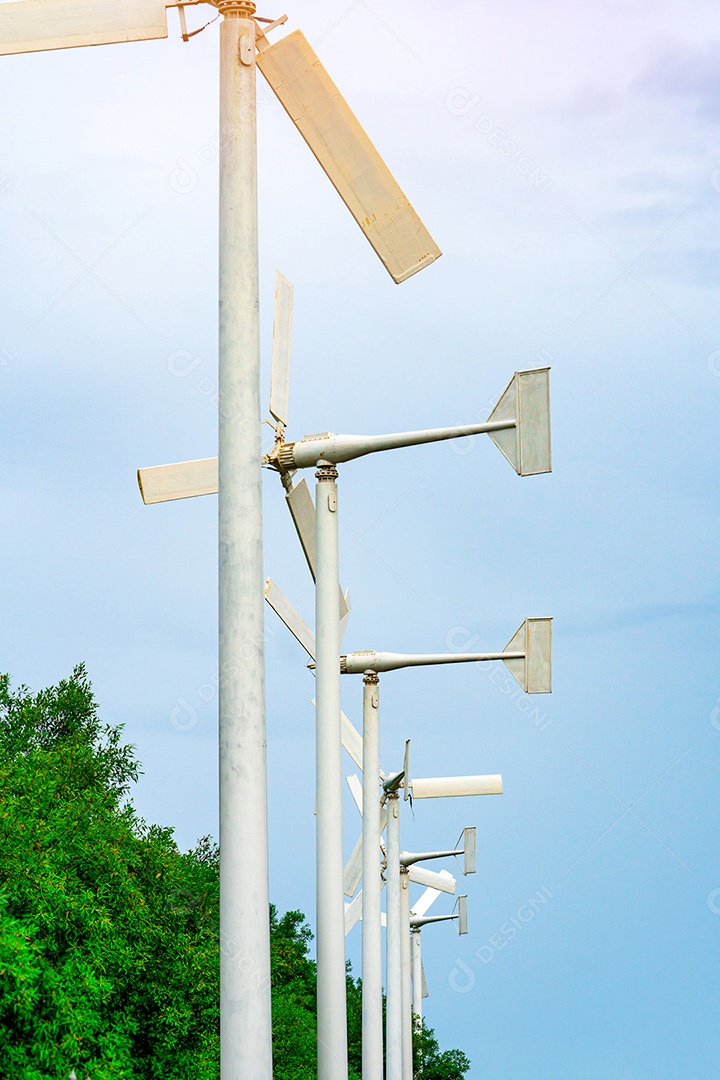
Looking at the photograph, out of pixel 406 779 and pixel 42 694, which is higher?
pixel 42 694

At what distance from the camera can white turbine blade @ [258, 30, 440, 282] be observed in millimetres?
8281

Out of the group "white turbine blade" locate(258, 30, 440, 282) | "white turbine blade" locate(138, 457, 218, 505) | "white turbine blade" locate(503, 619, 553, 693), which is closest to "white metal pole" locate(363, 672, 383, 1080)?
"white turbine blade" locate(503, 619, 553, 693)

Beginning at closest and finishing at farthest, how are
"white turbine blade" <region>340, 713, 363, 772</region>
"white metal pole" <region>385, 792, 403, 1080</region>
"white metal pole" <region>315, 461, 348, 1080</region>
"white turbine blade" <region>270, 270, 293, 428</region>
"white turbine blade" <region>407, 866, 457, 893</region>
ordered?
"white metal pole" <region>315, 461, 348, 1080</region> → "white turbine blade" <region>270, 270, 293, 428</region> → "white turbine blade" <region>340, 713, 363, 772</region> → "white metal pole" <region>385, 792, 403, 1080</region> → "white turbine blade" <region>407, 866, 457, 893</region>

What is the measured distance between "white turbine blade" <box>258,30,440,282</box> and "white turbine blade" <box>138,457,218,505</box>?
285cm

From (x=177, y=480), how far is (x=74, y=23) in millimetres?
3605

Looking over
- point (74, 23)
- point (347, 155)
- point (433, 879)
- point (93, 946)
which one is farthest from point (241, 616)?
point (433, 879)

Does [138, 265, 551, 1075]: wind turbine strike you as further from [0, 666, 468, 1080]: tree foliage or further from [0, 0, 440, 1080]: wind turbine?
[0, 666, 468, 1080]: tree foliage

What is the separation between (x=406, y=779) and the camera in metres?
20.1

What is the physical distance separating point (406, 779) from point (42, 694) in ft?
45.6

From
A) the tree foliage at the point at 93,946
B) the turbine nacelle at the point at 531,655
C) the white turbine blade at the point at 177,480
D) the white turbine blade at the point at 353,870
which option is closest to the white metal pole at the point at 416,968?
the tree foliage at the point at 93,946

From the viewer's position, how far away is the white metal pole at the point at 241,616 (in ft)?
22.2

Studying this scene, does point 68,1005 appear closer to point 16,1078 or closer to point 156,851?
point 16,1078

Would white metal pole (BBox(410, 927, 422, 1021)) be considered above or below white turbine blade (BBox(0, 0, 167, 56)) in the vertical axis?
below

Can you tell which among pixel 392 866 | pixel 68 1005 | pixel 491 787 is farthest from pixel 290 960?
pixel 68 1005
